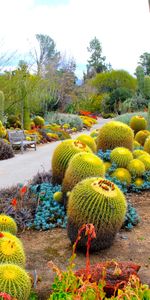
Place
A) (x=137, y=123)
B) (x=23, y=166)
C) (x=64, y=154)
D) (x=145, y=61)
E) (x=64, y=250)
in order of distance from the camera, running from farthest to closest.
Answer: (x=145, y=61) < (x=137, y=123) < (x=23, y=166) < (x=64, y=154) < (x=64, y=250)

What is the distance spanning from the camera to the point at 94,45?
58000mm

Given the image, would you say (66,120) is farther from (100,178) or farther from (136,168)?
(100,178)

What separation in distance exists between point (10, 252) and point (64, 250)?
1269mm

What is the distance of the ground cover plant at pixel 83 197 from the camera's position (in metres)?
4.80

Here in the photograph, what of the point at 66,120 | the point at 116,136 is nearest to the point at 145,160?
the point at 116,136

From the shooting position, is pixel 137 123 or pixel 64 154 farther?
pixel 137 123

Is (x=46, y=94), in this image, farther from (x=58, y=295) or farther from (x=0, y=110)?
(x=58, y=295)

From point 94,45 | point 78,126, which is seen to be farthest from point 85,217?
point 94,45

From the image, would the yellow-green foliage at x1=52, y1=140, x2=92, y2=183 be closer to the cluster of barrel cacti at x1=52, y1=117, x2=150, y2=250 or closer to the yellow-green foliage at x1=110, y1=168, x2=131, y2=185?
the cluster of barrel cacti at x1=52, y1=117, x2=150, y2=250

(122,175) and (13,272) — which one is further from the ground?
(13,272)

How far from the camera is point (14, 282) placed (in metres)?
3.38

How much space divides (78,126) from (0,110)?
16.5ft

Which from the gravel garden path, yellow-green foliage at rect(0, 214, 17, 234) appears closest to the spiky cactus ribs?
yellow-green foliage at rect(0, 214, 17, 234)

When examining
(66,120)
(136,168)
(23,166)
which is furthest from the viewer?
(66,120)
